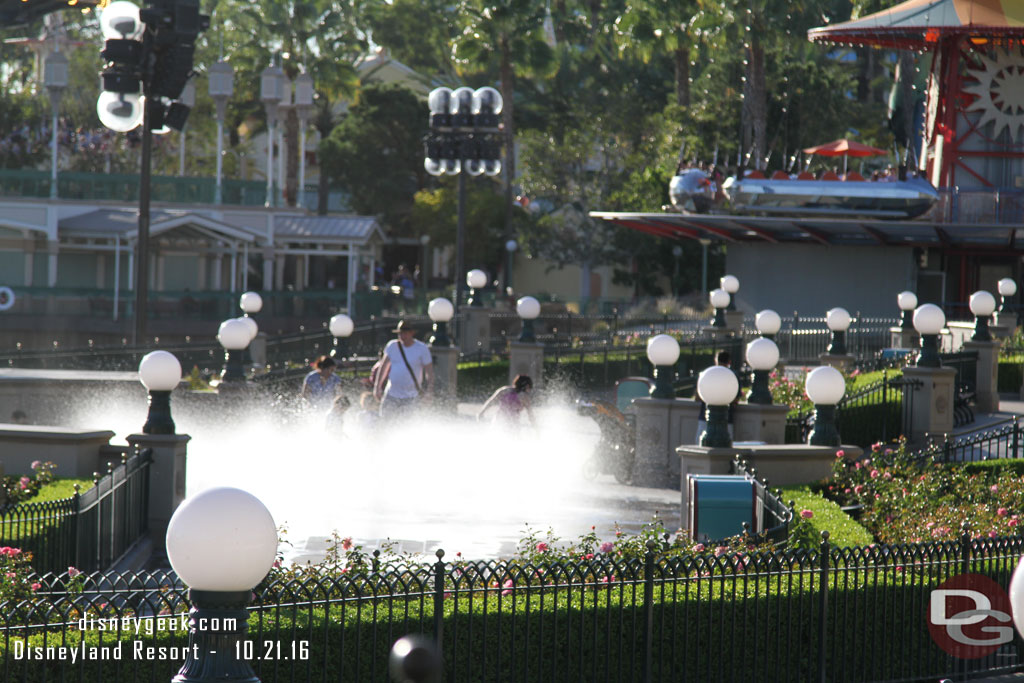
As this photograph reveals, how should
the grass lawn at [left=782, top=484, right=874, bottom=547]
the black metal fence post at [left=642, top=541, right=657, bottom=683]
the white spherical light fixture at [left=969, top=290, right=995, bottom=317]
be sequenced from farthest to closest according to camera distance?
1. the white spherical light fixture at [left=969, top=290, right=995, bottom=317]
2. the grass lawn at [left=782, top=484, right=874, bottom=547]
3. the black metal fence post at [left=642, top=541, right=657, bottom=683]

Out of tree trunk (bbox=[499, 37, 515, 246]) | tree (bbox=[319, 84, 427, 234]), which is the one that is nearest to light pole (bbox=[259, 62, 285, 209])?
tree trunk (bbox=[499, 37, 515, 246])

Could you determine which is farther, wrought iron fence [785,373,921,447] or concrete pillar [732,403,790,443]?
wrought iron fence [785,373,921,447]

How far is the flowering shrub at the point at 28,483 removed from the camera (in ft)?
41.0

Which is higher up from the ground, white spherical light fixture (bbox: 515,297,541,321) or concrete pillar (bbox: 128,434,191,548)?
white spherical light fixture (bbox: 515,297,541,321)

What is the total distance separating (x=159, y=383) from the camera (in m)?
13.2

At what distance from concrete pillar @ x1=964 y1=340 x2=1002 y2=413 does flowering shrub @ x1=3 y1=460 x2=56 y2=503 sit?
15922mm

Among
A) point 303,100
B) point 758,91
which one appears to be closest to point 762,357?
point 758,91

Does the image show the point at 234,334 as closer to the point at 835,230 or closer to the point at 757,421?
the point at 757,421

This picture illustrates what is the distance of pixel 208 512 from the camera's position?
575 cm

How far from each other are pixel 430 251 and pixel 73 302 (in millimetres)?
27870

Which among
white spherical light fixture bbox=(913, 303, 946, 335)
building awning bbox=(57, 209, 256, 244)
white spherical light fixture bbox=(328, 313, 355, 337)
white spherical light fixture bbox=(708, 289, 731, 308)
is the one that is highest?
building awning bbox=(57, 209, 256, 244)

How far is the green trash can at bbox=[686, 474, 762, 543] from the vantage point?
12328 mm

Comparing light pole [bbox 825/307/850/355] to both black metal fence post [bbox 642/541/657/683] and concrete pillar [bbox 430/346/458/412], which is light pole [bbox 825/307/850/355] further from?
black metal fence post [bbox 642/541/657/683]

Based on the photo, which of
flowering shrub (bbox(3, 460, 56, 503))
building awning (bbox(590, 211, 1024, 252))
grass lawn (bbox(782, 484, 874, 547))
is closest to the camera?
grass lawn (bbox(782, 484, 874, 547))
